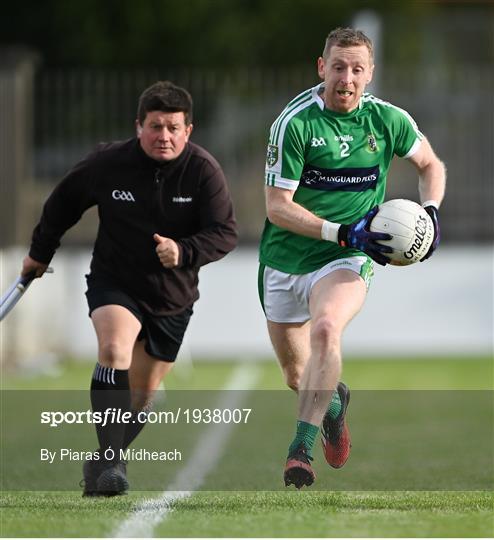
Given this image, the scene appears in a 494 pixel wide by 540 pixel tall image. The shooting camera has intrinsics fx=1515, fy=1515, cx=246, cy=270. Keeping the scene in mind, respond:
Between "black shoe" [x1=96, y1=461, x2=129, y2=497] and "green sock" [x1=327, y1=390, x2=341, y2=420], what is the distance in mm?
1170

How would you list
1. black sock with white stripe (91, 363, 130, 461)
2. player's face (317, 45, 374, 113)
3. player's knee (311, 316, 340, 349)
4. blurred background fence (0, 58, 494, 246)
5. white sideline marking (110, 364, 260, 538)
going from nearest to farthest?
white sideline marking (110, 364, 260, 538) < player's knee (311, 316, 340, 349) < player's face (317, 45, 374, 113) < black sock with white stripe (91, 363, 130, 461) < blurred background fence (0, 58, 494, 246)

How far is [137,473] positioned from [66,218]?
70.5 inches

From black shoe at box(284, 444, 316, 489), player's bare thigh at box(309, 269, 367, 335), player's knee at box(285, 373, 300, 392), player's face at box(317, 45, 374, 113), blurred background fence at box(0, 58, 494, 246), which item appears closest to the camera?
black shoe at box(284, 444, 316, 489)

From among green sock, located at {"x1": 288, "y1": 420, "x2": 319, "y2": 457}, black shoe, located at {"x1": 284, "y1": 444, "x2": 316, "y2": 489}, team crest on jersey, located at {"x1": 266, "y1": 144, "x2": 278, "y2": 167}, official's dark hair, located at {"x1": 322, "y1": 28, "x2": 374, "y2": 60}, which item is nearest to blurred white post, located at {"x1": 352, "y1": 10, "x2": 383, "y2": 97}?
official's dark hair, located at {"x1": 322, "y1": 28, "x2": 374, "y2": 60}

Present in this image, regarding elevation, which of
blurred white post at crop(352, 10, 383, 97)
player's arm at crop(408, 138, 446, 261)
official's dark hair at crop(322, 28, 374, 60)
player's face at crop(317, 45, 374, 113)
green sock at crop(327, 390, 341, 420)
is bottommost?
blurred white post at crop(352, 10, 383, 97)

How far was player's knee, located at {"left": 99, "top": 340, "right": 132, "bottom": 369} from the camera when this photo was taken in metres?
8.28

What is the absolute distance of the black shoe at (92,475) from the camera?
8086 mm

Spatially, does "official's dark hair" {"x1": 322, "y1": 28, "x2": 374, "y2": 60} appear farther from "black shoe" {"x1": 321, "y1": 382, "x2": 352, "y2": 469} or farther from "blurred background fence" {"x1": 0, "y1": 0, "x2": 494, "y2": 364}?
"blurred background fence" {"x1": 0, "y1": 0, "x2": 494, "y2": 364}

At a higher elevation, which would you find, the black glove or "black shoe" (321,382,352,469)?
the black glove

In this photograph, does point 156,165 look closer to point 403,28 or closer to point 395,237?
point 395,237

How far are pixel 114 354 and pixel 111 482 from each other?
718mm

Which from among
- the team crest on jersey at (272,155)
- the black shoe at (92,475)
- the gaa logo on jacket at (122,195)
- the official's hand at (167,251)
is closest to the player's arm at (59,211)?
the gaa logo on jacket at (122,195)

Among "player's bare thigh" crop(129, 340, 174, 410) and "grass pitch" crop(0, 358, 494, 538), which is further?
"player's bare thigh" crop(129, 340, 174, 410)

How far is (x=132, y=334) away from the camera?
8414 millimetres
